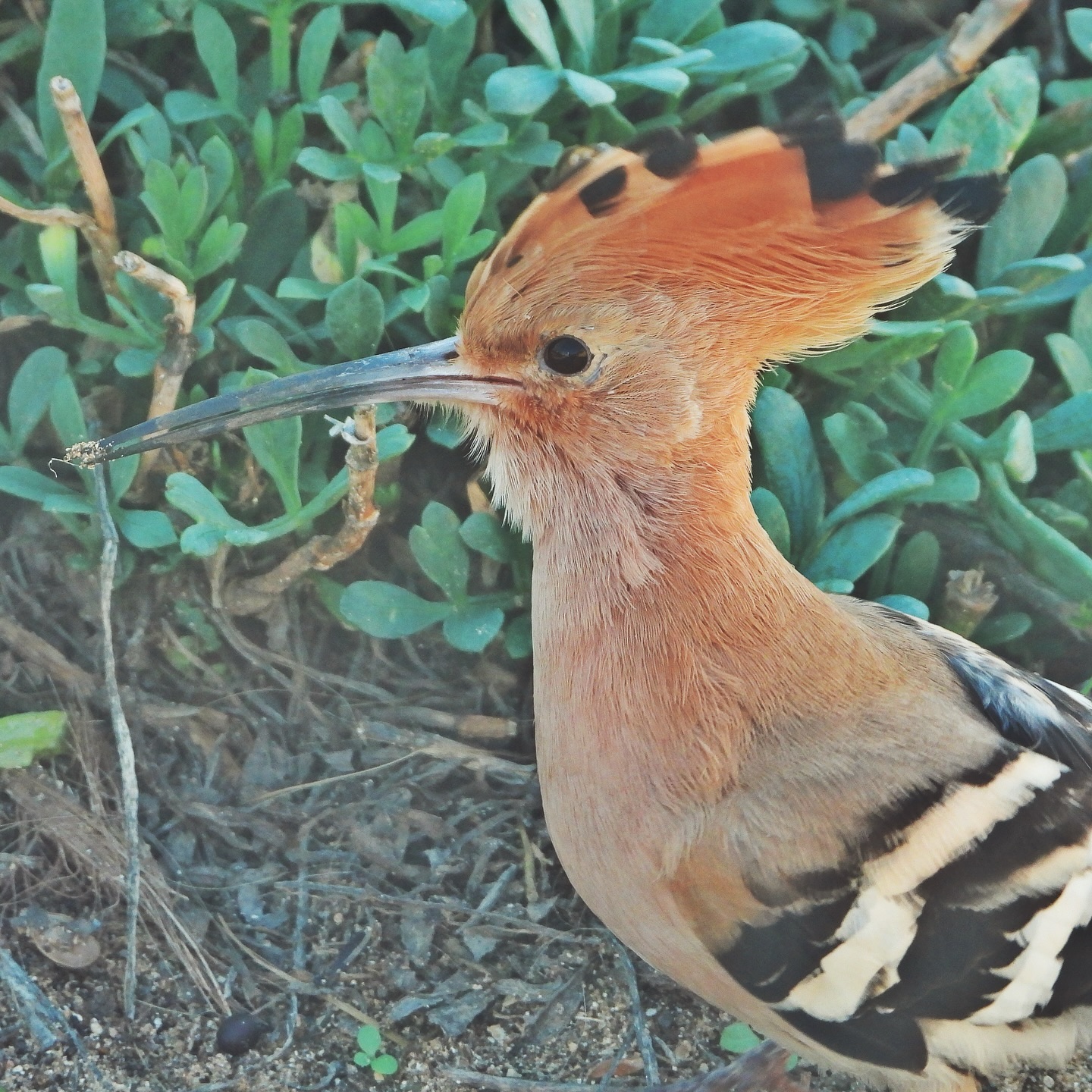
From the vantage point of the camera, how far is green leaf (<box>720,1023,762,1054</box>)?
1698 mm

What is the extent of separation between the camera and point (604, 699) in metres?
1.43

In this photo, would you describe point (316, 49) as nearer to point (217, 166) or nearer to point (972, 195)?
point (217, 166)

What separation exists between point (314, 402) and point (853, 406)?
2.67 feet

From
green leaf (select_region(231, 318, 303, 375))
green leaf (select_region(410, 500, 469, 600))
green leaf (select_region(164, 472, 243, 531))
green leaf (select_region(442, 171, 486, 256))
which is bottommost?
green leaf (select_region(410, 500, 469, 600))

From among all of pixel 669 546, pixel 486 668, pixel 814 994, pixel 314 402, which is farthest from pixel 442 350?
pixel 814 994

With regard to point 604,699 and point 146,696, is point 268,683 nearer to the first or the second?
point 146,696

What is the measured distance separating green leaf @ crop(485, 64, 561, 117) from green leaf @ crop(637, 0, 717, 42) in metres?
0.21

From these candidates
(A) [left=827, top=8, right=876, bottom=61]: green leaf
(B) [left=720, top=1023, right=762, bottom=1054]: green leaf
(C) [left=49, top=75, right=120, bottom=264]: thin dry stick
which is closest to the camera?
(C) [left=49, top=75, right=120, bottom=264]: thin dry stick

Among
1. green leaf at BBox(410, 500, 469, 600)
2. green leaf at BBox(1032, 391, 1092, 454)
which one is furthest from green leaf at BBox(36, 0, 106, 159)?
green leaf at BBox(1032, 391, 1092, 454)

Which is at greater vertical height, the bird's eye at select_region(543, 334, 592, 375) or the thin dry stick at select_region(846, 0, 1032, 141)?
the thin dry stick at select_region(846, 0, 1032, 141)

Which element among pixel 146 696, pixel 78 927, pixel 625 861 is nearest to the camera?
pixel 625 861

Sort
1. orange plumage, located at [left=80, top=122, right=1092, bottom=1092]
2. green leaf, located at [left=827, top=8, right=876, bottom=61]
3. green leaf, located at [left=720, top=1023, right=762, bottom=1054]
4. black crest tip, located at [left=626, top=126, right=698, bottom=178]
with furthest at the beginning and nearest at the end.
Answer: green leaf, located at [left=827, top=8, right=876, bottom=61] → green leaf, located at [left=720, top=1023, right=762, bottom=1054] → orange plumage, located at [left=80, top=122, right=1092, bottom=1092] → black crest tip, located at [left=626, top=126, right=698, bottom=178]

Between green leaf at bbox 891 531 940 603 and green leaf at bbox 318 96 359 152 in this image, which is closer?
green leaf at bbox 318 96 359 152

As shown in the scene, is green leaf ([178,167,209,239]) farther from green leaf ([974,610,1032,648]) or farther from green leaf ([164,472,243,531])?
green leaf ([974,610,1032,648])
